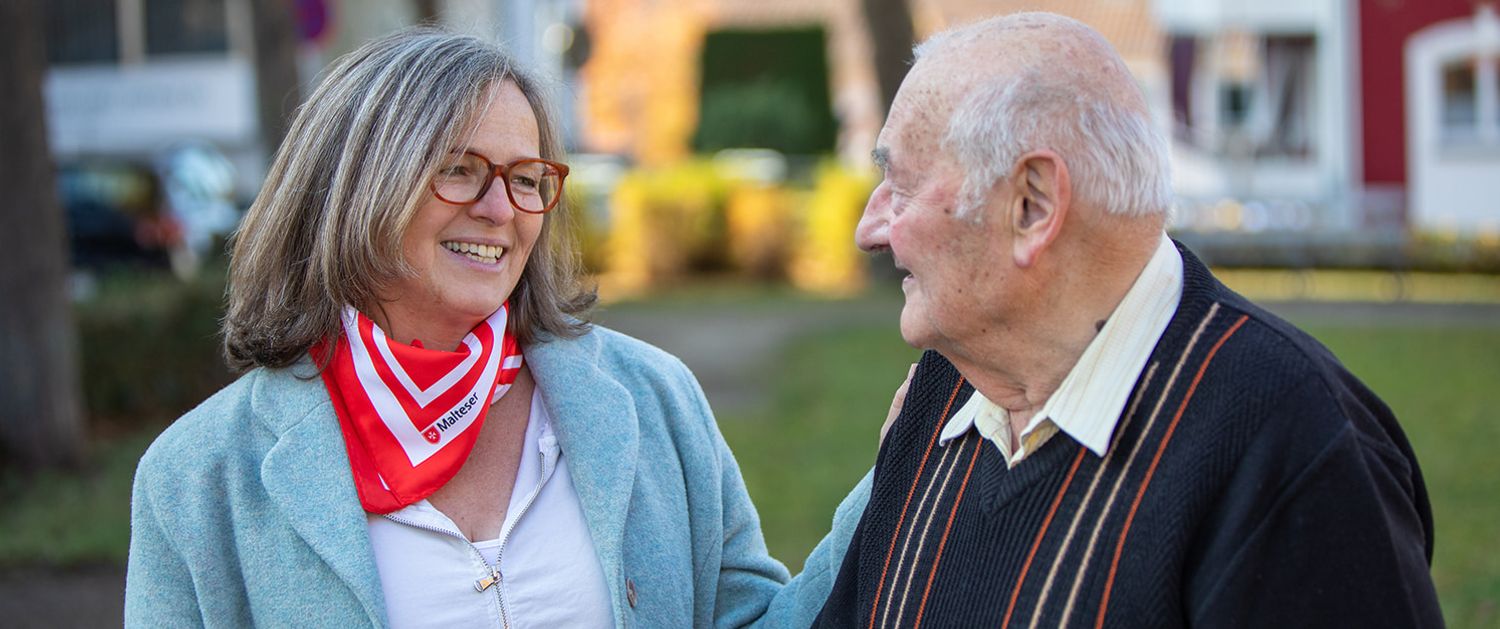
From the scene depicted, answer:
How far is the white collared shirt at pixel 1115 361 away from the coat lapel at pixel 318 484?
1108 mm

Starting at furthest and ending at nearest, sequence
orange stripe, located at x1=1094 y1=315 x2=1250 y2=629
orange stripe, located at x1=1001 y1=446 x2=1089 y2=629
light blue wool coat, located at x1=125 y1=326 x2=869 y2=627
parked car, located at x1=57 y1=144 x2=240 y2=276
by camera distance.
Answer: parked car, located at x1=57 y1=144 x2=240 y2=276, light blue wool coat, located at x1=125 y1=326 x2=869 y2=627, orange stripe, located at x1=1001 y1=446 x2=1089 y2=629, orange stripe, located at x1=1094 y1=315 x2=1250 y2=629

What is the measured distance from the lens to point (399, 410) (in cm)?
250

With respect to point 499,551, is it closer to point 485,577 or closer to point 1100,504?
point 485,577

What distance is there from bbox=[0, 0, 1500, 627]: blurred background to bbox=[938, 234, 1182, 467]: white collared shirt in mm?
494

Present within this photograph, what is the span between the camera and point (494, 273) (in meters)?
Answer: 2.57

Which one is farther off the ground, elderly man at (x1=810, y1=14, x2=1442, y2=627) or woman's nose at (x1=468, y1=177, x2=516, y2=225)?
woman's nose at (x1=468, y1=177, x2=516, y2=225)

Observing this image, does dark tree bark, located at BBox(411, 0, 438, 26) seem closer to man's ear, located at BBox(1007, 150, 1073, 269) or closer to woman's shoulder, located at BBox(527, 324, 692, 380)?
woman's shoulder, located at BBox(527, 324, 692, 380)

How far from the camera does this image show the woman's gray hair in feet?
8.05

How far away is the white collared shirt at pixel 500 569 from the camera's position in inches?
96.5

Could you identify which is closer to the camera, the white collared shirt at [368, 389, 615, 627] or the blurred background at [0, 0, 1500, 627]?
the white collared shirt at [368, 389, 615, 627]

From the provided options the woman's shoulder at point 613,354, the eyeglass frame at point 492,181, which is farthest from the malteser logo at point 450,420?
the eyeglass frame at point 492,181

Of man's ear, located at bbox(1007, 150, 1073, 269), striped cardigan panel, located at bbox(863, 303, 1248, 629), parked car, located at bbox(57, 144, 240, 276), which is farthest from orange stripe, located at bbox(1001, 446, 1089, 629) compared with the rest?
parked car, located at bbox(57, 144, 240, 276)

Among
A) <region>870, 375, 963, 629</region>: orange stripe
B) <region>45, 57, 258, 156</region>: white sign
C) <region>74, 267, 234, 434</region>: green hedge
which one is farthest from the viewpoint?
<region>45, 57, 258, 156</region>: white sign

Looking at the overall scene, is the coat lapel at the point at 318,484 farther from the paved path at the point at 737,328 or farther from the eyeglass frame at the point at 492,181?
the paved path at the point at 737,328
